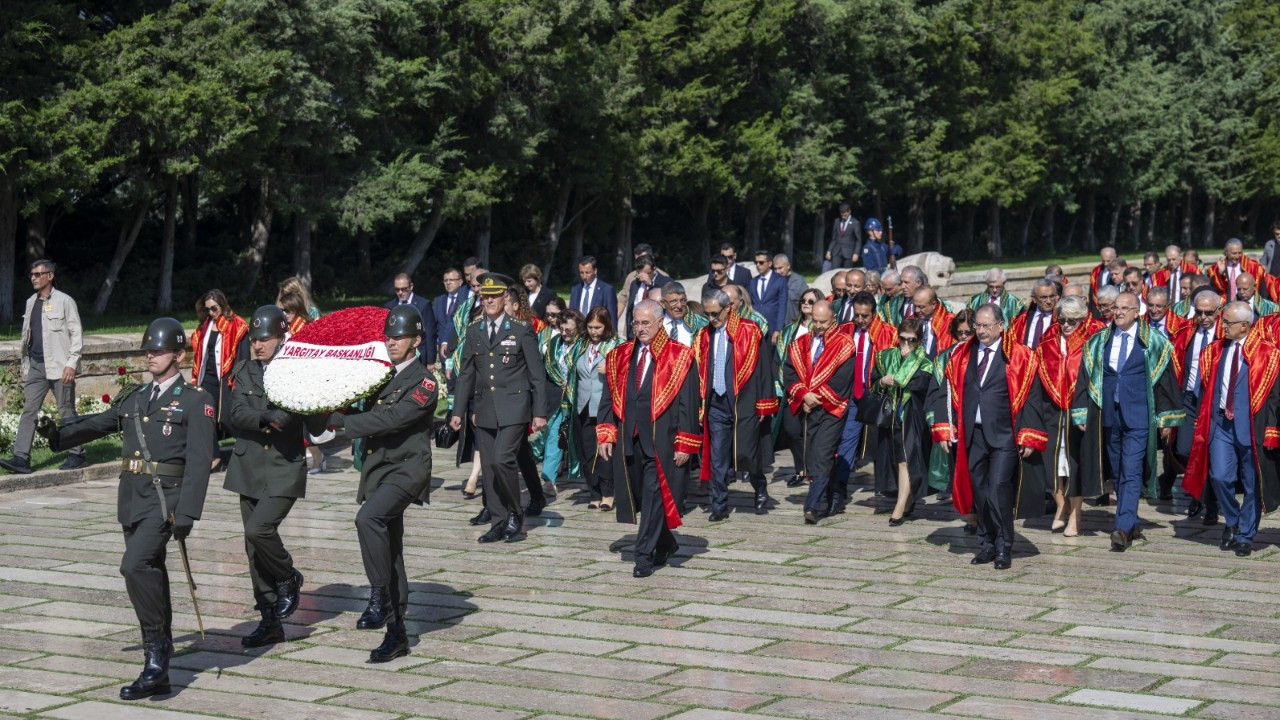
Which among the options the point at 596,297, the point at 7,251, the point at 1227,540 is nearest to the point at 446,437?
the point at 596,297

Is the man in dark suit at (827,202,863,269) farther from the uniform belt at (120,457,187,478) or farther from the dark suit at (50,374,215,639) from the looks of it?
the uniform belt at (120,457,187,478)

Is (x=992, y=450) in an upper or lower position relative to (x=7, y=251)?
lower

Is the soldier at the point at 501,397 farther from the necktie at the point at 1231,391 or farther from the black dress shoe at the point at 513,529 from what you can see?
the necktie at the point at 1231,391

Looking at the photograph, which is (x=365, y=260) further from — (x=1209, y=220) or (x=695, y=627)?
(x=1209, y=220)

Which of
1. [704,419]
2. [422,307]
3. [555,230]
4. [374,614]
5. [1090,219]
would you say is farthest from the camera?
[1090,219]

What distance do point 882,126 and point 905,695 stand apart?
40.1 metres

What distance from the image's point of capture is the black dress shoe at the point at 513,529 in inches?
461

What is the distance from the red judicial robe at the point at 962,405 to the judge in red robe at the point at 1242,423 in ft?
4.57

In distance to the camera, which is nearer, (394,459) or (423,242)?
(394,459)

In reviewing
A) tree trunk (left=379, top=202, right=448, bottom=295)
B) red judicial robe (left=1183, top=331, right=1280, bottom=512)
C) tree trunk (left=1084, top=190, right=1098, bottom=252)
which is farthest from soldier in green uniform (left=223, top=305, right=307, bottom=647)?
tree trunk (left=1084, top=190, right=1098, bottom=252)

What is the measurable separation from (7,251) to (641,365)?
1850 centimetres

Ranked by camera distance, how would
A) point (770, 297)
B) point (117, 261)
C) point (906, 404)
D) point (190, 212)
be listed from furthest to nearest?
point (190, 212), point (117, 261), point (770, 297), point (906, 404)

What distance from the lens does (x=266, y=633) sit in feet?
27.9

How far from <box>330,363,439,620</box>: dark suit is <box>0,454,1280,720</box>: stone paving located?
0.46m
